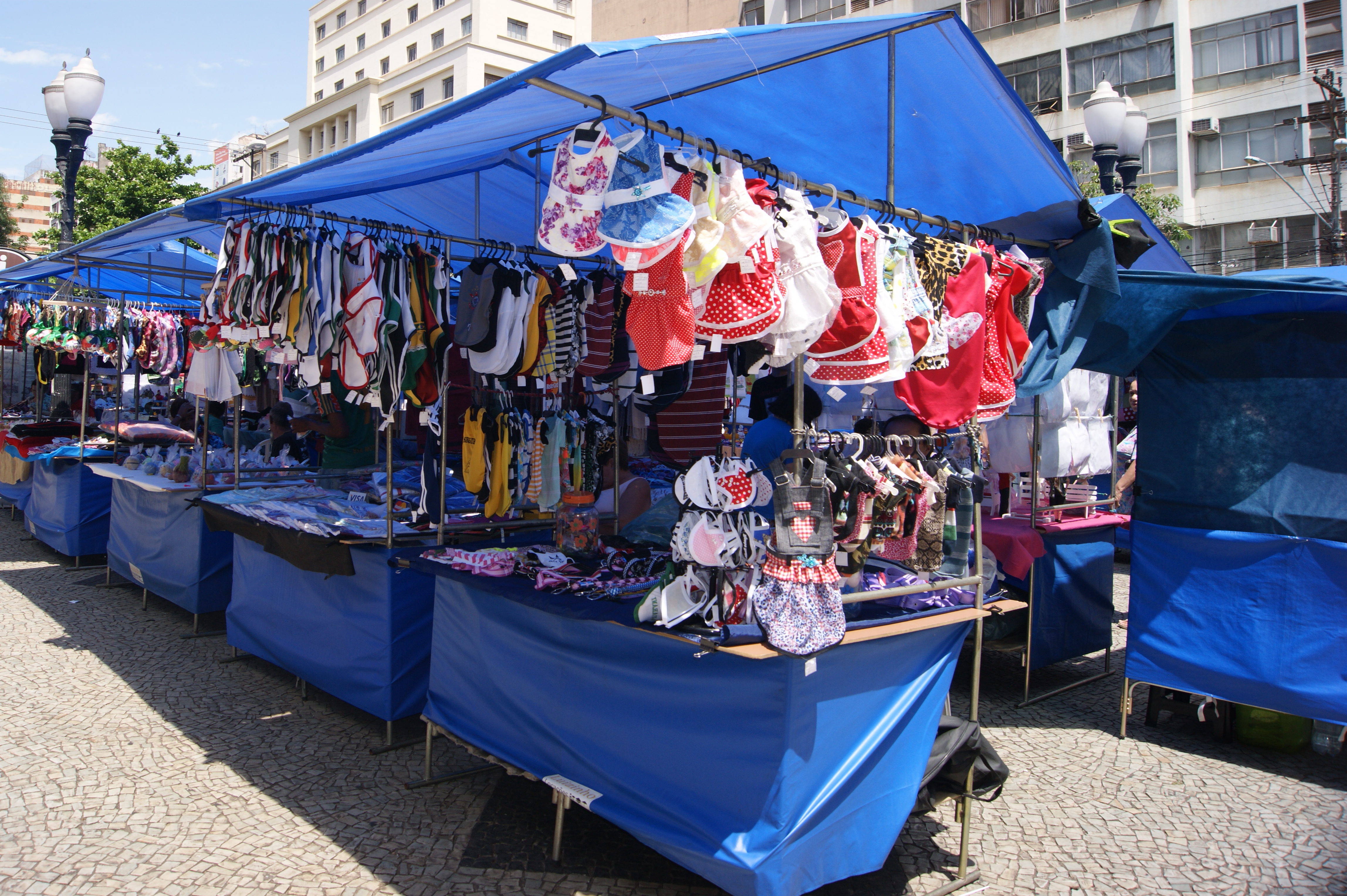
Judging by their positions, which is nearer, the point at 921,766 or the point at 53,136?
the point at 921,766

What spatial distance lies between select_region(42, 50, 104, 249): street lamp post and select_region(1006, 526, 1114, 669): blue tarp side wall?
9323mm

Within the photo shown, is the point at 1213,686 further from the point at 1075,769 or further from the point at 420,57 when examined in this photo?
the point at 420,57

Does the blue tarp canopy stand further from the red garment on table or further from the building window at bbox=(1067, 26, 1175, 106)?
the building window at bbox=(1067, 26, 1175, 106)

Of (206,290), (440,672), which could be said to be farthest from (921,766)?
(206,290)

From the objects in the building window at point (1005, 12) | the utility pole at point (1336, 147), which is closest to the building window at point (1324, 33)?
the utility pole at point (1336, 147)

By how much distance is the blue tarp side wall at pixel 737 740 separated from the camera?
2742 millimetres

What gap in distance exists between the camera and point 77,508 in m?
8.35

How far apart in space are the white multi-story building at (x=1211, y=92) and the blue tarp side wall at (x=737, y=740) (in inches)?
865

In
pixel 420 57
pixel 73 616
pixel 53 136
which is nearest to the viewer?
pixel 73 616

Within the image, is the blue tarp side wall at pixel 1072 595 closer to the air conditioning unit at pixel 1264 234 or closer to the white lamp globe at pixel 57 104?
the white lamp globe at pixel 57 104

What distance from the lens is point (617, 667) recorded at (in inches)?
126

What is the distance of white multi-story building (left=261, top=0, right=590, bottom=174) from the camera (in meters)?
39.3

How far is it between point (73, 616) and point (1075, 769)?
756cm

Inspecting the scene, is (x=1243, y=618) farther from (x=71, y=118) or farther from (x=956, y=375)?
(x=71, y=118)
